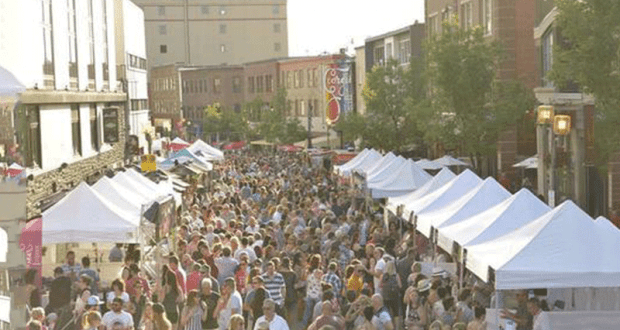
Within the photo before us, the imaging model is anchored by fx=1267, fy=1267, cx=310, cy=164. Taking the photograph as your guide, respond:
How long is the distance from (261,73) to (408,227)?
90.9 m

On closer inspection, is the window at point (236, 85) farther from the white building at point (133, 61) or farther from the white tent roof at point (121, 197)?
the white tent roof at point (121, 197)

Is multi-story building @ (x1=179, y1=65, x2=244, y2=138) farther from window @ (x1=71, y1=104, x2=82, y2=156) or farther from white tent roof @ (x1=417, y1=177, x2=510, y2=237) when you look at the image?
white tent roof @ (x1=417, y1=177, x2=510, y2=237)

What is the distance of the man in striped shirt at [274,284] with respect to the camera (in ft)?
62.7

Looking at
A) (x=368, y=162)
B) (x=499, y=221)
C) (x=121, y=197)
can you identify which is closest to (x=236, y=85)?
(x=368, y=162)

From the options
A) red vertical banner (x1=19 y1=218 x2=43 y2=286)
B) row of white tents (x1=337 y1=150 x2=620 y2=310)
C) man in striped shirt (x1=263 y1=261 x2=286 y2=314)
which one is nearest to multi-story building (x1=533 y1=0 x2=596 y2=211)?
row of white tents (x1=337 y1=150 x2=620 y2=310)

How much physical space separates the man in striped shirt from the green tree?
9073 mm

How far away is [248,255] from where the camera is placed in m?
21.9

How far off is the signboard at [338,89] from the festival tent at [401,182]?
4891cm

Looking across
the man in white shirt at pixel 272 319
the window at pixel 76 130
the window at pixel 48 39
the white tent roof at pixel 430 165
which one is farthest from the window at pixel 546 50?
the man in white shirt at pixel 272 319

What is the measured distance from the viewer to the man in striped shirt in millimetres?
19125

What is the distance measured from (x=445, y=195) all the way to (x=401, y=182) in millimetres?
7414

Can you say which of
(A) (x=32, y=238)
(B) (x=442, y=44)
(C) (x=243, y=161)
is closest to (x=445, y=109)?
(B) (x=442, y=44)

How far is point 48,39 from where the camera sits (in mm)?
39188

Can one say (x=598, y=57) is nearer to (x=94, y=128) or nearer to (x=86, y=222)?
(x=86, y=222)
